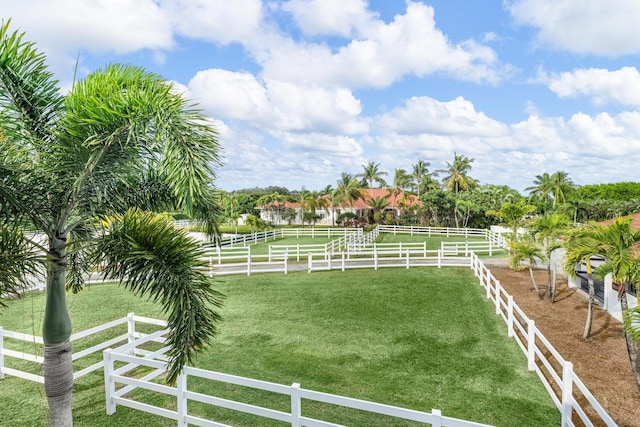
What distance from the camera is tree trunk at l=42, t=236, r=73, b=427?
4129 mm

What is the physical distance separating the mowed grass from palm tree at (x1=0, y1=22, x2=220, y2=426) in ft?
3.95

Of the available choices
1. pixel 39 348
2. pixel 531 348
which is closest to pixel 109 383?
pixel 39 348

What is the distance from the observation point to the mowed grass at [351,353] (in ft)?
18.9

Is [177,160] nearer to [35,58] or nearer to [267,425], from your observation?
[35,58]

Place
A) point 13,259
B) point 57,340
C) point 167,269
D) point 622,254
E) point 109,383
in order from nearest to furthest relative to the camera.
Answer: point 13,259 < point 167,269 < point 57,340 < point 109,383 < point 622,254

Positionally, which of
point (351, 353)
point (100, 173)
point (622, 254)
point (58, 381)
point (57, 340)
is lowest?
point (351, 353)

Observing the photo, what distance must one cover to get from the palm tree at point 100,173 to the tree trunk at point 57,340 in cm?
1

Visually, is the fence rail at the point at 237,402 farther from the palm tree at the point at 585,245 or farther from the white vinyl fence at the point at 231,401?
the palm tree at the point at 585,245

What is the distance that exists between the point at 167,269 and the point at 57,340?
5.56 feet

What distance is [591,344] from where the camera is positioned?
28.0 feet

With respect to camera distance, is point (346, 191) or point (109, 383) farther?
point (346, 191)

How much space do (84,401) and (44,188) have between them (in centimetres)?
406

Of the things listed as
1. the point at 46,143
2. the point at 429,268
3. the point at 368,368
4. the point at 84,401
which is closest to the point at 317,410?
the point at 368,368

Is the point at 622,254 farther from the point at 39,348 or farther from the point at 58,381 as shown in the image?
the point at 39,348
